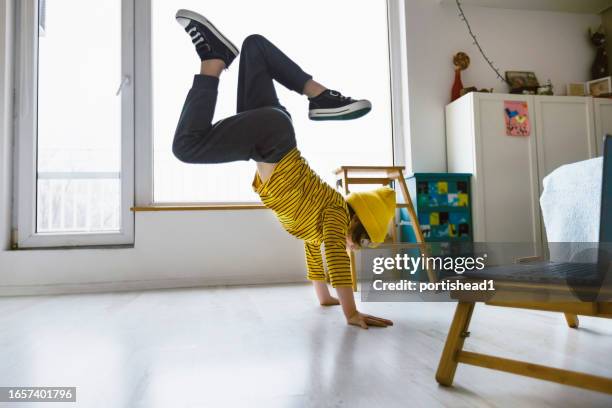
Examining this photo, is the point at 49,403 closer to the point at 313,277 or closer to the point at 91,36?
the point at 313,277

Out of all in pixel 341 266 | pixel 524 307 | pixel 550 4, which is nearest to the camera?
pixel 524 307

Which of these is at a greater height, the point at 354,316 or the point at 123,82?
the point at 123,82

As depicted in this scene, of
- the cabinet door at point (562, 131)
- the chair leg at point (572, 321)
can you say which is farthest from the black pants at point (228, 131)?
the cabinet door at point (562, 131)

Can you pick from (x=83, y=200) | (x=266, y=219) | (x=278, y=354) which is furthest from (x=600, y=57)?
(x=83, y=200)

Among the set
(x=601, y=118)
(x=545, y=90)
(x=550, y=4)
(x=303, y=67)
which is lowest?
(x=601, y=118)

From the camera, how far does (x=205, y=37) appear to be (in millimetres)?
1588

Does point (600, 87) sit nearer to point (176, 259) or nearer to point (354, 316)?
point (354, 316)

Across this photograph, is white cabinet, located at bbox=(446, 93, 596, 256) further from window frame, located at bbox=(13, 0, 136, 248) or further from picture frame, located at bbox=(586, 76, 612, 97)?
window frame, located at bbox=(13, 0, 136, 248)

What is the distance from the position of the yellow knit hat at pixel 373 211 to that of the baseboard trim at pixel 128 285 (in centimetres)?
113

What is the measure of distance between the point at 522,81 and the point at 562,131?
0.55m

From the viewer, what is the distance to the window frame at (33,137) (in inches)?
108

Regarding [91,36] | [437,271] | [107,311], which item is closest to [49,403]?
[107,311]

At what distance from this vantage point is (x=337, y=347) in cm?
133

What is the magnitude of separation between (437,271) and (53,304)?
231cm
